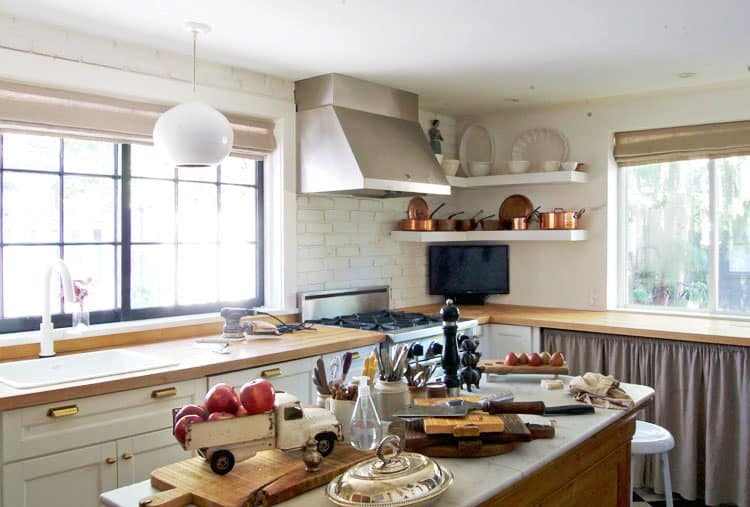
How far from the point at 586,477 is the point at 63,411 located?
1.78 metres

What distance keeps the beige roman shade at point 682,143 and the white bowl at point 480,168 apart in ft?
3.13

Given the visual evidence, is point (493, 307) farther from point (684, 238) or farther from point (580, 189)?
point (684, 238)

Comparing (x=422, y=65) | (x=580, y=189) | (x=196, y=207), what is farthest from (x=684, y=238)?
(x=196, y=207)

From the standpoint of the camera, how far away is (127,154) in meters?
3.50

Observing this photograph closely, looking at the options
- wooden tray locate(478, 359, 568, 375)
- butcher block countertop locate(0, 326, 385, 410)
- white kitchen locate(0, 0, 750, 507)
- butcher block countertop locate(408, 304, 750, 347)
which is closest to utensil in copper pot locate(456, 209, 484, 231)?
white kitchen locate(0, 0, 750, 507)

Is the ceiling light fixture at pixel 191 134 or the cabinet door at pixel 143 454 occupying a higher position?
the ceiling light fixture at pixel 191 134

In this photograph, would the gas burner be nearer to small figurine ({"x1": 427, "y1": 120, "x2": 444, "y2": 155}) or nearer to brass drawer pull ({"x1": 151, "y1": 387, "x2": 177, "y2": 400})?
small figurine ({"x1": 427, "y1": 120, "x2": 444, "y2": 155})

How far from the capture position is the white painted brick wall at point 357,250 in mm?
4258

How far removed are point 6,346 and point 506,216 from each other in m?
3.62

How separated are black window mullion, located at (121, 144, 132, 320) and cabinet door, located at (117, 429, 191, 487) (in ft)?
3.31

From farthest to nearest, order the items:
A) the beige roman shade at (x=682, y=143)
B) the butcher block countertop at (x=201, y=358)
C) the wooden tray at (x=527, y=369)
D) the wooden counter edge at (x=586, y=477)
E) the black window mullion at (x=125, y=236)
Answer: the beige roman shade at (x=682, y=143)
the black window mullion at (x=125, y=236)
the wooden tray at (x=527, y=369)
the butcher block countertop at (x=201, y=358)
the wooden counter edge at (x=586, y=477)

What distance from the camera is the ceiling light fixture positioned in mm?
3021

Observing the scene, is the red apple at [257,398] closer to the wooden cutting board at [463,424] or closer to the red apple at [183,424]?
the red apple at [183,424]

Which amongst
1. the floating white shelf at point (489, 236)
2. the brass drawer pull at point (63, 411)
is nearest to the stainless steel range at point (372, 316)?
the floating white shelf at point (489, 236)
